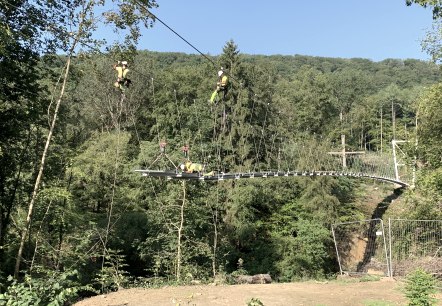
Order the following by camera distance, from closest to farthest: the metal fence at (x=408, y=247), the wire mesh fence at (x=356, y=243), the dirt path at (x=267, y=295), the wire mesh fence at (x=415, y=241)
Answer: the dirt path at (x=267, y=295) < the metal fence at (x=408, y=247) < the wire mesh fence at (x=415, y=241) < the wire mesh fence at (x=356, y=243)

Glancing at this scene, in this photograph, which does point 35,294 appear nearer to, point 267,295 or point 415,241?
point 267,295

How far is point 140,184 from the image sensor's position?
14562 millimetres

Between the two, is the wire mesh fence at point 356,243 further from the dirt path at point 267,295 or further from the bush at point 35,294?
the bush at point 35,294

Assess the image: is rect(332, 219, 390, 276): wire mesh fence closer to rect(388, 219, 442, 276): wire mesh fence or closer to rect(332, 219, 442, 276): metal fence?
rect(332, 219, 442, 276): metal fence

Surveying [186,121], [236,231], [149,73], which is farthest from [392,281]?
[149,73]

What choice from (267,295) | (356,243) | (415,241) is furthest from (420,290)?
(356,243)

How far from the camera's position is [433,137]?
1055 cm

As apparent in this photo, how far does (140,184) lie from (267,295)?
30.5 ft

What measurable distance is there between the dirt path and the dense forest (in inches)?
29.7

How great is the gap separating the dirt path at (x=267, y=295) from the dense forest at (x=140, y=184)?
76 centimetres

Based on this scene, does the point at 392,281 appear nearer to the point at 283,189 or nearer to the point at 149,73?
the point at 283,189

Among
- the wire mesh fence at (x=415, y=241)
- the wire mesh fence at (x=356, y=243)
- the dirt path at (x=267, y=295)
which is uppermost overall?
the wire mesh fence at (x=415, y=241)

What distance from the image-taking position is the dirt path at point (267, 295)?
5.59 meters

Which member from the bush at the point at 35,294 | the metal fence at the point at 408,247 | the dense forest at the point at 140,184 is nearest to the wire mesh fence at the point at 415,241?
the metal fence at the point at 408,247
